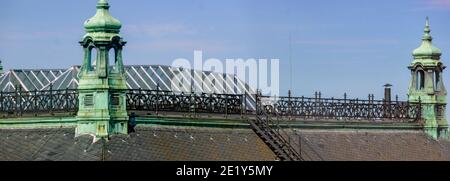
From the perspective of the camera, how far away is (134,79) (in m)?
72.3

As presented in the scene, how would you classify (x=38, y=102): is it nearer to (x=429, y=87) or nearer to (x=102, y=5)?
(x=102, y=5)

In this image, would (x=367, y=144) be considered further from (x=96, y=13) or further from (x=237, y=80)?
(x=96, y=13)

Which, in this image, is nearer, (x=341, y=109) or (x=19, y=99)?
(x=19, y=99)

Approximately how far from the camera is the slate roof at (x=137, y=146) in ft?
206

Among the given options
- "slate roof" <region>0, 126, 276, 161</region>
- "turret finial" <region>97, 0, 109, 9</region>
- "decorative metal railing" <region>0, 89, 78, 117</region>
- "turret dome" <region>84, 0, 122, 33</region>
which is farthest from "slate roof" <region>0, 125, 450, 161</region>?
"turret finial" <region>97, 0, 109, 9</region>

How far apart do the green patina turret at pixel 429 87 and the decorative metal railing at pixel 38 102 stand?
1151 inches

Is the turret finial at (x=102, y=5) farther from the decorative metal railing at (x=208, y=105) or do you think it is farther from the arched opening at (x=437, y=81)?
the arched opening at (x=437, y=81)

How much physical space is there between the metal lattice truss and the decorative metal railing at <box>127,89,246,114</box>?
3.22 ft

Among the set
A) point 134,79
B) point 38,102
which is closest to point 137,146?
point 38,102

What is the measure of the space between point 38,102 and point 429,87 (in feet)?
101

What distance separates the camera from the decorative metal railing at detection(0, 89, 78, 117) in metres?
65.9

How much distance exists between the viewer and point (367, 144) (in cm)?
8194
